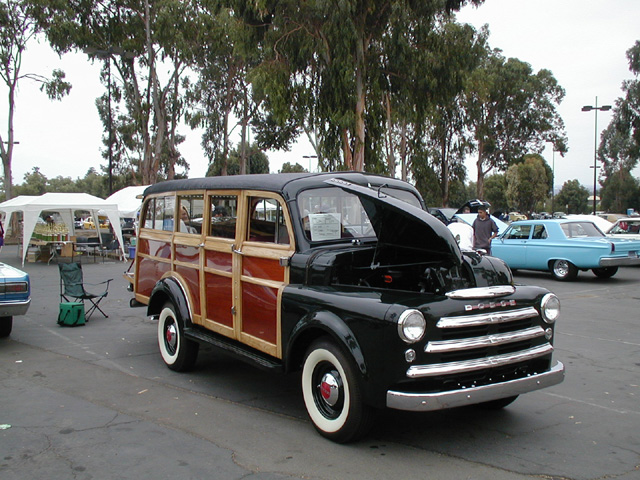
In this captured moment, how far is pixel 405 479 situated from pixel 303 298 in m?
1.55

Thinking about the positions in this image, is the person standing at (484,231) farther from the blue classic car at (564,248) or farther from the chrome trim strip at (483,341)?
the chrome trim strip at (483,341)

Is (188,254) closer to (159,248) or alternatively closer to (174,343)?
(159,248)

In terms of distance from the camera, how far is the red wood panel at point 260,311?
4953 mm

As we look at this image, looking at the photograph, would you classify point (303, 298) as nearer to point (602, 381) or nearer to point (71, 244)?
point (602, 381)

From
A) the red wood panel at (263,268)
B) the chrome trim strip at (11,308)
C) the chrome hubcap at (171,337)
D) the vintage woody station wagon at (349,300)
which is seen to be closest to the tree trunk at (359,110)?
the chrome trim strip at (11,308)

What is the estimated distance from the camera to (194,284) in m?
6.21

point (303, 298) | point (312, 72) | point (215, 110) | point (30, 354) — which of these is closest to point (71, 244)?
point (312, 72)

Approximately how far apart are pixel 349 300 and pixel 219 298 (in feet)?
6.64

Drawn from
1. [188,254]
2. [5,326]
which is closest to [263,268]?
[188,254]

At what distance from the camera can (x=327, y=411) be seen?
4414 millimetres

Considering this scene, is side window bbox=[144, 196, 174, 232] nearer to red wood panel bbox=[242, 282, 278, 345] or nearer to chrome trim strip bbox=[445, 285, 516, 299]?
red wood panel bbox=[242, 282, 278, 345]

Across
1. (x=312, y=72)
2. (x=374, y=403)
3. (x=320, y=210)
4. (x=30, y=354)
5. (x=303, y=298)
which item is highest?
(x=312, y=72)

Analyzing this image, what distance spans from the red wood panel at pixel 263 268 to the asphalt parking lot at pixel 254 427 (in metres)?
1.23

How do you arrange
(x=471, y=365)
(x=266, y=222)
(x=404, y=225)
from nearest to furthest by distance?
(x=471, y=365) < (x=404, y=225) < (x=266, y=222)
